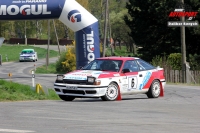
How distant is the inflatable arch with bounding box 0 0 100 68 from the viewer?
33.9 metres

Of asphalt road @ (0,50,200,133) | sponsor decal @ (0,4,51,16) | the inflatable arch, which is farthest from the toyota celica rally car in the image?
sponsor decal @ (0,4,51,16)

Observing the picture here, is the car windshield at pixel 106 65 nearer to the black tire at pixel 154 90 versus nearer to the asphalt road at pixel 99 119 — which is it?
the black tire at pixel 154 90

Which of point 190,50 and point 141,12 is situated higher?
point 141,12

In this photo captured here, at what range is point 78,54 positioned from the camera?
3469 cm

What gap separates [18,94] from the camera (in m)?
19.4

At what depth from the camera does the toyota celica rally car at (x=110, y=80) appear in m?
17.7

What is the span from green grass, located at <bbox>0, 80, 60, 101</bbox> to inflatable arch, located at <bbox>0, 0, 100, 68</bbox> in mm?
12756

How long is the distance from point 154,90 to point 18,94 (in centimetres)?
452

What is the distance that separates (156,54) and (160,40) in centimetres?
160

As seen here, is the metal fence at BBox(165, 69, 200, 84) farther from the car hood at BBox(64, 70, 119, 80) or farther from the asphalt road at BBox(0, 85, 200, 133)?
the asphalt road at BBox(0, 85, 200, 133)

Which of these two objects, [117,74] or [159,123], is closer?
[159,123]

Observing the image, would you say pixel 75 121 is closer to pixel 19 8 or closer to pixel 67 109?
pixel 67 109

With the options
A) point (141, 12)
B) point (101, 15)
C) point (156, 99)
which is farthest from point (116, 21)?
point (156, 99)

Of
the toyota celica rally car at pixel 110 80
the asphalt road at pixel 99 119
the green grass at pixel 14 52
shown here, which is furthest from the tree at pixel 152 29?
the asphalt road at pixel 99 119
